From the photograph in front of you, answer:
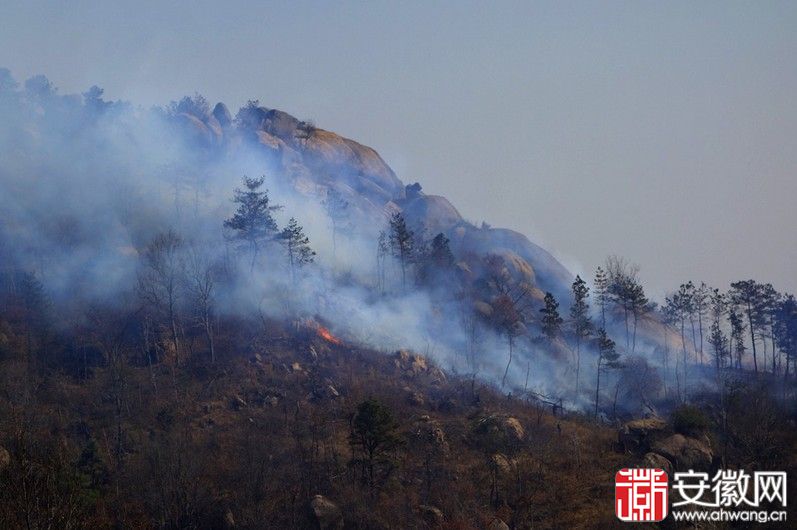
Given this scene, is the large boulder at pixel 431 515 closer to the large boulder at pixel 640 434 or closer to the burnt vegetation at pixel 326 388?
the burnt vegetation at pixel 326 388

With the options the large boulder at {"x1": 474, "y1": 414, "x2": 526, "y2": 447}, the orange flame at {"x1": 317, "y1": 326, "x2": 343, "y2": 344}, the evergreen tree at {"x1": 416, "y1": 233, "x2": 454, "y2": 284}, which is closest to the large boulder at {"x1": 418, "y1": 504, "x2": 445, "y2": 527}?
the large boulder at {"x1": 474, "y1": 414, "x2": 526, "y2": 447}

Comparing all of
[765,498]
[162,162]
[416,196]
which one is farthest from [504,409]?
[416,196]

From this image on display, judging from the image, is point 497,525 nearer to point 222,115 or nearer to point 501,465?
point 501,465

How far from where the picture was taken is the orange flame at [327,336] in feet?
214

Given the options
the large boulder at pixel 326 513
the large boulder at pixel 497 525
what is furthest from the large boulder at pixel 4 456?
the large boulder at pixel 497 525

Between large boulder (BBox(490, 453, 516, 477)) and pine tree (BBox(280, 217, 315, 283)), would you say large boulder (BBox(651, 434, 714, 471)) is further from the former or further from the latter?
pine tree (BBox(280, 217, 315, 283))

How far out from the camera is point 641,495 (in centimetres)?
3462

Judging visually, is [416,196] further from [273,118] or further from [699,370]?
[699,370]

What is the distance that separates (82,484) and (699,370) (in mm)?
72661

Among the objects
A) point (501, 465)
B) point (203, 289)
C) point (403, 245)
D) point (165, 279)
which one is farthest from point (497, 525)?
point (403, 245)

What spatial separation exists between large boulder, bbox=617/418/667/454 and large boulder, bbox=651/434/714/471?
2161 mm

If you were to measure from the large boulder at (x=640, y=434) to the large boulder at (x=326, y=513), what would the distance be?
21775mm

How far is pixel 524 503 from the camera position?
3794 centimetres

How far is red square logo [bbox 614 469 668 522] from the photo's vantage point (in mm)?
32656
